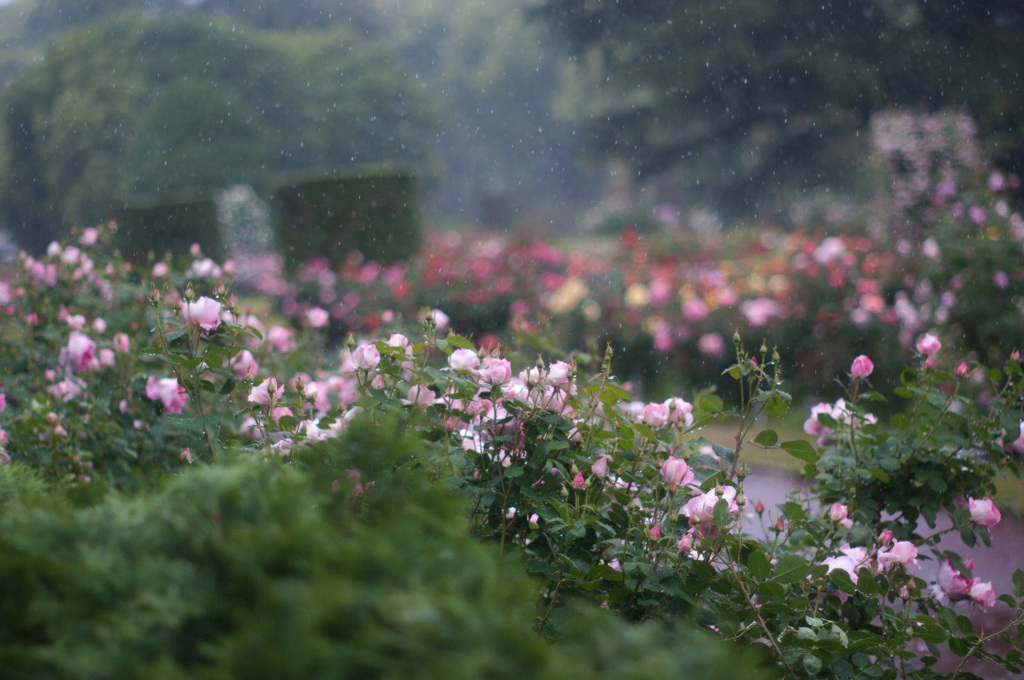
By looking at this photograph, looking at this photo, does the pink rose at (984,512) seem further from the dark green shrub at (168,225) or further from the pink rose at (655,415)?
the dark green shrub at (168,225)

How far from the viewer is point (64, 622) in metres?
0.55

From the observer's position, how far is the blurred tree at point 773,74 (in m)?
11.8

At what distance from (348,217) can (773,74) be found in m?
9.74

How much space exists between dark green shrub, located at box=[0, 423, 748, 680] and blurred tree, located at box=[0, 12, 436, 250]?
21225mm

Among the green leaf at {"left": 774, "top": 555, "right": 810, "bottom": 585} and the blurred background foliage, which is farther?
the blurred background foliage

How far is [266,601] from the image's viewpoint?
0.51m

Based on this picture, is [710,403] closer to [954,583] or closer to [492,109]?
[954,583]

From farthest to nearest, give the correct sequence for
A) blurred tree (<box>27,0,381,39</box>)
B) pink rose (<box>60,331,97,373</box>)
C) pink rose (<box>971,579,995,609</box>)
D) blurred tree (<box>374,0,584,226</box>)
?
blurred tree (<box>374,0,584,226</box>) < blurred tree (<box>27,0,381,39</box>) < pink rose (<box>60,331,97,373</box>) < pink rose (<box>971,579,995,609</box>)

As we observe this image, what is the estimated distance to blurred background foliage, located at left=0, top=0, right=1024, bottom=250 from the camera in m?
13.5

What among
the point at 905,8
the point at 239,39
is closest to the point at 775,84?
the point at 905,8

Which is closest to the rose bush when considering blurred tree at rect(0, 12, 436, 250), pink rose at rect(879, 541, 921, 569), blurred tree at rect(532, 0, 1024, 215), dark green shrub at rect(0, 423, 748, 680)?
pink rose at rect(879, 541, 921, 569)

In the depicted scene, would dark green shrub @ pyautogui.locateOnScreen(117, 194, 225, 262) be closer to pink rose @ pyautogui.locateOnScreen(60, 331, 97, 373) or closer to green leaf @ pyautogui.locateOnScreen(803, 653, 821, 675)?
pink rose @ pyautogui.locateOnScreen(60, 331, 97, 373)

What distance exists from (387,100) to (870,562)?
89.0ft

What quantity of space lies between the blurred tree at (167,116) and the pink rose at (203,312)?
804 inches
